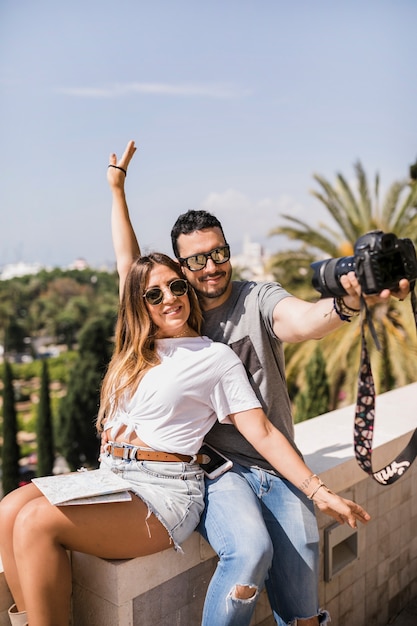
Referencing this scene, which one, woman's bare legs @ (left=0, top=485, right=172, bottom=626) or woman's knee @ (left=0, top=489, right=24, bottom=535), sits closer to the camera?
woman's bare legs @ (left=0, top=485, right=172, bottom=626)

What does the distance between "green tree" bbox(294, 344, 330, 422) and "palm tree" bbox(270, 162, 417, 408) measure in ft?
0.48

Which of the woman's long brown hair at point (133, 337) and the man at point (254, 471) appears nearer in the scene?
the man at point (254, 471)

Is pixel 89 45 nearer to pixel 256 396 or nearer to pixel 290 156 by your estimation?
pixel 290 156

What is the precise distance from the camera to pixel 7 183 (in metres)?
75.7

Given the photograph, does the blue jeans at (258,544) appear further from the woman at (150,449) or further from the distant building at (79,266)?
the distant building at (79,266)

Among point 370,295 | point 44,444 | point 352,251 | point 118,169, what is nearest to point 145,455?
point 370,295

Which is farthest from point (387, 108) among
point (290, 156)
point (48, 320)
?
point (48, 320)

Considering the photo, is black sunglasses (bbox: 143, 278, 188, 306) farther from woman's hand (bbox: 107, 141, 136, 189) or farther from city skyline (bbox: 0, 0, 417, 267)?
city skyline (bbox: 0, 0, 417, 267)

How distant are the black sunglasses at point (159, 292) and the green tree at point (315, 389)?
10.5m

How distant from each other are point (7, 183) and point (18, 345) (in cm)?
4136

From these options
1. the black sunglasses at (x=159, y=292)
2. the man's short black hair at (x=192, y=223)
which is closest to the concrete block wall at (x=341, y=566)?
the black sunglasses at (x=159, y=292)

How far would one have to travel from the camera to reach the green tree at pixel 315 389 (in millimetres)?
12633

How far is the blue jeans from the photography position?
204 centimetres

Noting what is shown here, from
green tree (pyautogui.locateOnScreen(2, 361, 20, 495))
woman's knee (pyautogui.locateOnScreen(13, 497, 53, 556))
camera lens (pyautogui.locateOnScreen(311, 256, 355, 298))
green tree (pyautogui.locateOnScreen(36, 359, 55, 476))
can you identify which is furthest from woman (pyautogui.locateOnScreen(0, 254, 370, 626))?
green tree (pyautogui.locateOnScreen(36, 359, 55, 476))
